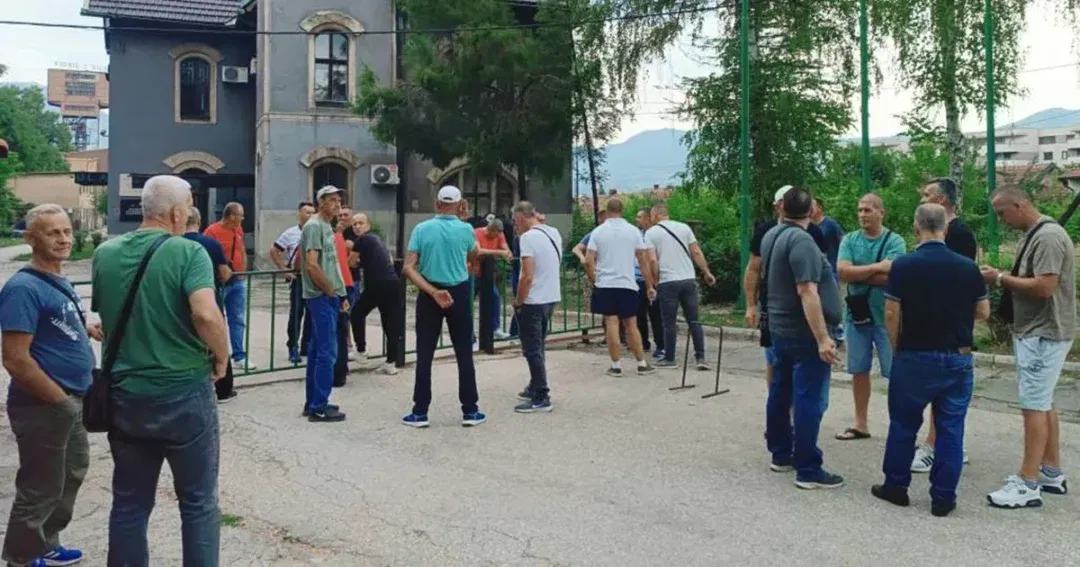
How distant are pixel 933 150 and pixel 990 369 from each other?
1009cm

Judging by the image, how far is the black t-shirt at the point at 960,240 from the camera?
20.0ft

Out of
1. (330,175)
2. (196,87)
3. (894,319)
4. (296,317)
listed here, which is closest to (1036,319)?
(894,319)

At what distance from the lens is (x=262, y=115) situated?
2519 centimetres

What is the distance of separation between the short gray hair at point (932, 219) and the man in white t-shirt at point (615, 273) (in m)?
4.15

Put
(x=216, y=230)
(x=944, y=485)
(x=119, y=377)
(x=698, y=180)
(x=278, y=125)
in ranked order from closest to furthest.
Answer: (x=119, y=377) < (x=944, y=485) < (x=216, y=230) < (x=698, y=180) < (x=278, y=125)

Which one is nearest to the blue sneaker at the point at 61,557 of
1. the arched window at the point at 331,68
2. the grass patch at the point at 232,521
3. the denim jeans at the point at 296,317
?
the grass patch at the point at 232,521

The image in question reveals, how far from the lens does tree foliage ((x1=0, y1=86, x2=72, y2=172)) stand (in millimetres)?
70812

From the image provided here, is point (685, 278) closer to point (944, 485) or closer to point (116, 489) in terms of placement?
point (944, 485)

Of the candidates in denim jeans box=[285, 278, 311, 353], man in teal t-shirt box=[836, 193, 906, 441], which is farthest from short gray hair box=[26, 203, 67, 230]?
denim jeans box=[285, 278, 311, 353]

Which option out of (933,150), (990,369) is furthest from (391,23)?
(990,369)

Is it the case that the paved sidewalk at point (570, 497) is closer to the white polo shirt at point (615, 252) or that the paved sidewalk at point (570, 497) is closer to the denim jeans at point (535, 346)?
the denim jeans at point (535, 346)

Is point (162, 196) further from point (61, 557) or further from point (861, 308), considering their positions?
point (861, 308)

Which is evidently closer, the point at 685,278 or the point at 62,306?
the point at 62,306

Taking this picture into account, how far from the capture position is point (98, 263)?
3.83m
